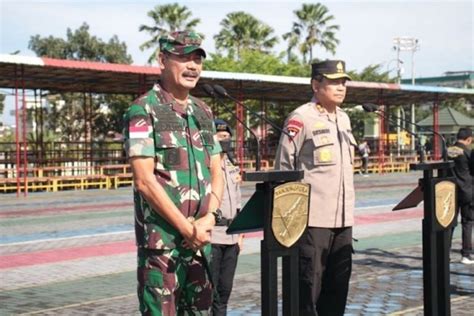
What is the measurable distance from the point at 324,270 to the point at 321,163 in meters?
0.70

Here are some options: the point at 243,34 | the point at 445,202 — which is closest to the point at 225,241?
the point at 445,202

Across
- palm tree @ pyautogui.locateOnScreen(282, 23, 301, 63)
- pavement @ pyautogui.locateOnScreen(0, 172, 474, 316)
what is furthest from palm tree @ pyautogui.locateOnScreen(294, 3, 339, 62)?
pavement @ pyautogui.locateOnScreen(0, 172, 474, 316)

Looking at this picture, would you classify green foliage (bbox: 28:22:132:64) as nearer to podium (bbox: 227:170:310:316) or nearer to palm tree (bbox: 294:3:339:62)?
palm tree (bbox: 294:3:339:62)

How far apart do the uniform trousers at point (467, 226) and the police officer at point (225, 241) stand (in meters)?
4.57

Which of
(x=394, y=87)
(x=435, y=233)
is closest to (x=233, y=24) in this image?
(x=394, y=87)

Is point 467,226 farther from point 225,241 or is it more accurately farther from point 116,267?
point 225,241

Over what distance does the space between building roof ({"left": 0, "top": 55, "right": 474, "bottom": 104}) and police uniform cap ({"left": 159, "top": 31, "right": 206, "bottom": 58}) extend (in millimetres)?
12506

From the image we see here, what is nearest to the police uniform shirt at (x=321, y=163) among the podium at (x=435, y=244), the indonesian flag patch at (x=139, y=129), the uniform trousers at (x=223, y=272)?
the podium at (x=435, y=244)

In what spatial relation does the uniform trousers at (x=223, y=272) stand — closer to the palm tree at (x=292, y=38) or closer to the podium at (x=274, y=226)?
the podium at (x=274, y=226)

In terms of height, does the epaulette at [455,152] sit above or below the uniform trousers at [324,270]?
above

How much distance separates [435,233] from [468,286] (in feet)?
10.00

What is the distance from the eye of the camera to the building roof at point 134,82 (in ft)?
67.0

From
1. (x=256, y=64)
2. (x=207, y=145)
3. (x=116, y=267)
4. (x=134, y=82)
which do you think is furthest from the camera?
(x=256, y=64)

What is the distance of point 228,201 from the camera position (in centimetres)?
528
